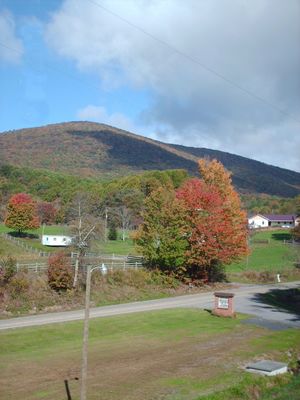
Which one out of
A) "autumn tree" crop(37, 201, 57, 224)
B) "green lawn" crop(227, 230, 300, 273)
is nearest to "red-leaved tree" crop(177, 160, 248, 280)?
"green lawn" crop(227, 230, 300, 273)

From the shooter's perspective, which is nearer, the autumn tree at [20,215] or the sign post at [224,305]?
the sign post at [224,305]

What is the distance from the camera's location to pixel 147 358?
22.8 metres

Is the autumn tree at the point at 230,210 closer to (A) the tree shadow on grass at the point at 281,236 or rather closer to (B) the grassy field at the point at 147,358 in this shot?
(B) the grassy field at the point at 147,358

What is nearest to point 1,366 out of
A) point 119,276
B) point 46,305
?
point 46,305

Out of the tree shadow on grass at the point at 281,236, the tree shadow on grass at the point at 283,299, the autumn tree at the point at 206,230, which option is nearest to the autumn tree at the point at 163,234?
the autumn tree at the point at 206,230

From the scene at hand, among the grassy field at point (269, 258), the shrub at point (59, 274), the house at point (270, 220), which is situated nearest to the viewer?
the shrub at point (59, 274)

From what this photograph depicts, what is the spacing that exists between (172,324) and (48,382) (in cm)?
1381

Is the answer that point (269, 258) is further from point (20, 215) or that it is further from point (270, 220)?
point (270, 220)

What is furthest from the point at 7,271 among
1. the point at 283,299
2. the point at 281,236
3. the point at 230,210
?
the point at 281,236

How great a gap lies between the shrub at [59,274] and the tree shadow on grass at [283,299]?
16.3 meters

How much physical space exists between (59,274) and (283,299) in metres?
20.6

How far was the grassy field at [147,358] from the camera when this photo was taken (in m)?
18.0

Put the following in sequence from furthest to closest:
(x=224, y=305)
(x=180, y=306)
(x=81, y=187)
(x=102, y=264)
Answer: (x=81, y=187)
(x=102, y=264)
(x=180, y=306)
(x=224, y=305)

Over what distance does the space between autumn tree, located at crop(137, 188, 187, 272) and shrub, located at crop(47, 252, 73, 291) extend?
11.5m
